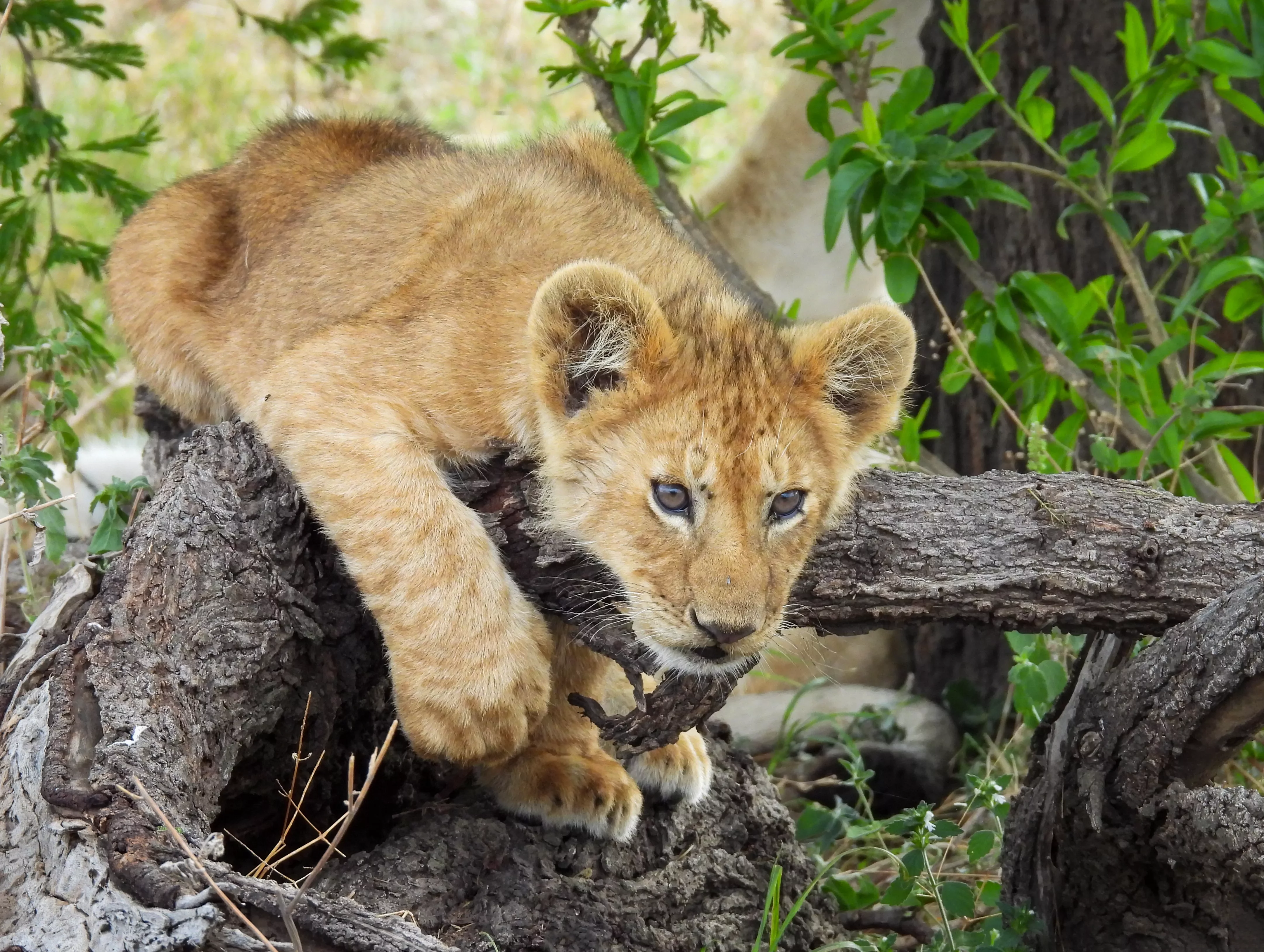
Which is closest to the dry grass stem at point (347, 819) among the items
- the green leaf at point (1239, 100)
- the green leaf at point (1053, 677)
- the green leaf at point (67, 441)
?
the green leaf at point (67, 441)

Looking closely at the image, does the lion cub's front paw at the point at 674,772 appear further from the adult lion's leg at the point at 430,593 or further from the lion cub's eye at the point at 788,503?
the lion cub's eye at the point at 788,503

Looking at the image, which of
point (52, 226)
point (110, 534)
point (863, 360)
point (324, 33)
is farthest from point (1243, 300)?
point (52, 226)

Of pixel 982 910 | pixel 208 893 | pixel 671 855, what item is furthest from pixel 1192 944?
pixel 208 893

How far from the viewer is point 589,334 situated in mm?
3414

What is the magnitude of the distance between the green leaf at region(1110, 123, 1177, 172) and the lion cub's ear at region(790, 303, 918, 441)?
144 centimetres

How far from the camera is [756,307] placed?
4090mm

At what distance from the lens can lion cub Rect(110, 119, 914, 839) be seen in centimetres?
329

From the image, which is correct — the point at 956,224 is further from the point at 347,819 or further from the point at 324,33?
the point at 347,819

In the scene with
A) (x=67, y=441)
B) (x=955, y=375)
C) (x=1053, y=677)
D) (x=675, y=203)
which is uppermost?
(x=675, y=203)

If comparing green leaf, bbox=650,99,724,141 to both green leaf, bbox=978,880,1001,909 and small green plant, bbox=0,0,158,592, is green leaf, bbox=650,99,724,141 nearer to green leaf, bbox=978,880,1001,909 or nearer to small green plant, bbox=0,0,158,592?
small green plant, bbox=0,0,158,592

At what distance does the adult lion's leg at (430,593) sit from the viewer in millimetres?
3354

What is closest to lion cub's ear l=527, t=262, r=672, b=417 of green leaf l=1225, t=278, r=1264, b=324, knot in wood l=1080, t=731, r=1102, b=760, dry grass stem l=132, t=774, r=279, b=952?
dry grass stem l=132, t=774, r=279, b=952

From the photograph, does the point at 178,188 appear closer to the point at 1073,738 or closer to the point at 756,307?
the point at 756,307

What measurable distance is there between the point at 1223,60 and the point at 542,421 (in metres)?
2.63
